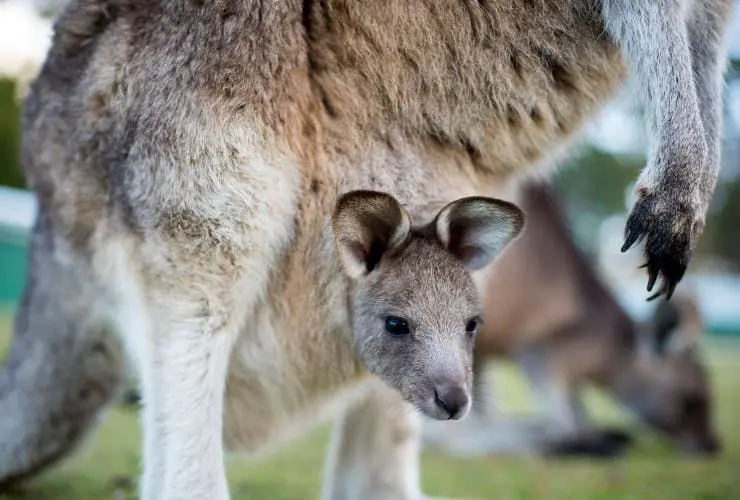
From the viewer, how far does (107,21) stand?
231 centimetres

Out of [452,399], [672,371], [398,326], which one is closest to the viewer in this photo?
[452,399]

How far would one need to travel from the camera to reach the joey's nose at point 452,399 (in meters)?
1.92

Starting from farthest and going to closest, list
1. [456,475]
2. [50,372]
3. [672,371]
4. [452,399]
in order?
[672,371] < [456,475] < [50,372] < [452,399]

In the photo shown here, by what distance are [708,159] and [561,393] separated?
120 inches

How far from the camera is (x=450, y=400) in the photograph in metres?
1.92

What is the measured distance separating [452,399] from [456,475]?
6.45ft

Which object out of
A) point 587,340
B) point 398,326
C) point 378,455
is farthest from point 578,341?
point 398,326

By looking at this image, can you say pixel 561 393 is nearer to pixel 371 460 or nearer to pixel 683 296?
pixel 683 296

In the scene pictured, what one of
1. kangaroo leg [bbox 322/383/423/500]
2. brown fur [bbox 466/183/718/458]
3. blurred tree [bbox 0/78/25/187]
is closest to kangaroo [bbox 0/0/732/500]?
kangaroo leg [bbox 322/383/423/500]

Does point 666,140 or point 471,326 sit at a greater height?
point 666,140

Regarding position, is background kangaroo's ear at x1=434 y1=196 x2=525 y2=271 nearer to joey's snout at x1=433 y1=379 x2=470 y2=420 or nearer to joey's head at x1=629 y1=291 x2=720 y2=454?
joey's snout at x1=433 y1=379 x2=470 y2=420

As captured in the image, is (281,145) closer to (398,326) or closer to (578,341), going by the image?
(398,326)

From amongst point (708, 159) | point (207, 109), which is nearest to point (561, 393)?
point (708, 159)

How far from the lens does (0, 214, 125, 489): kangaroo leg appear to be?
2535mm
